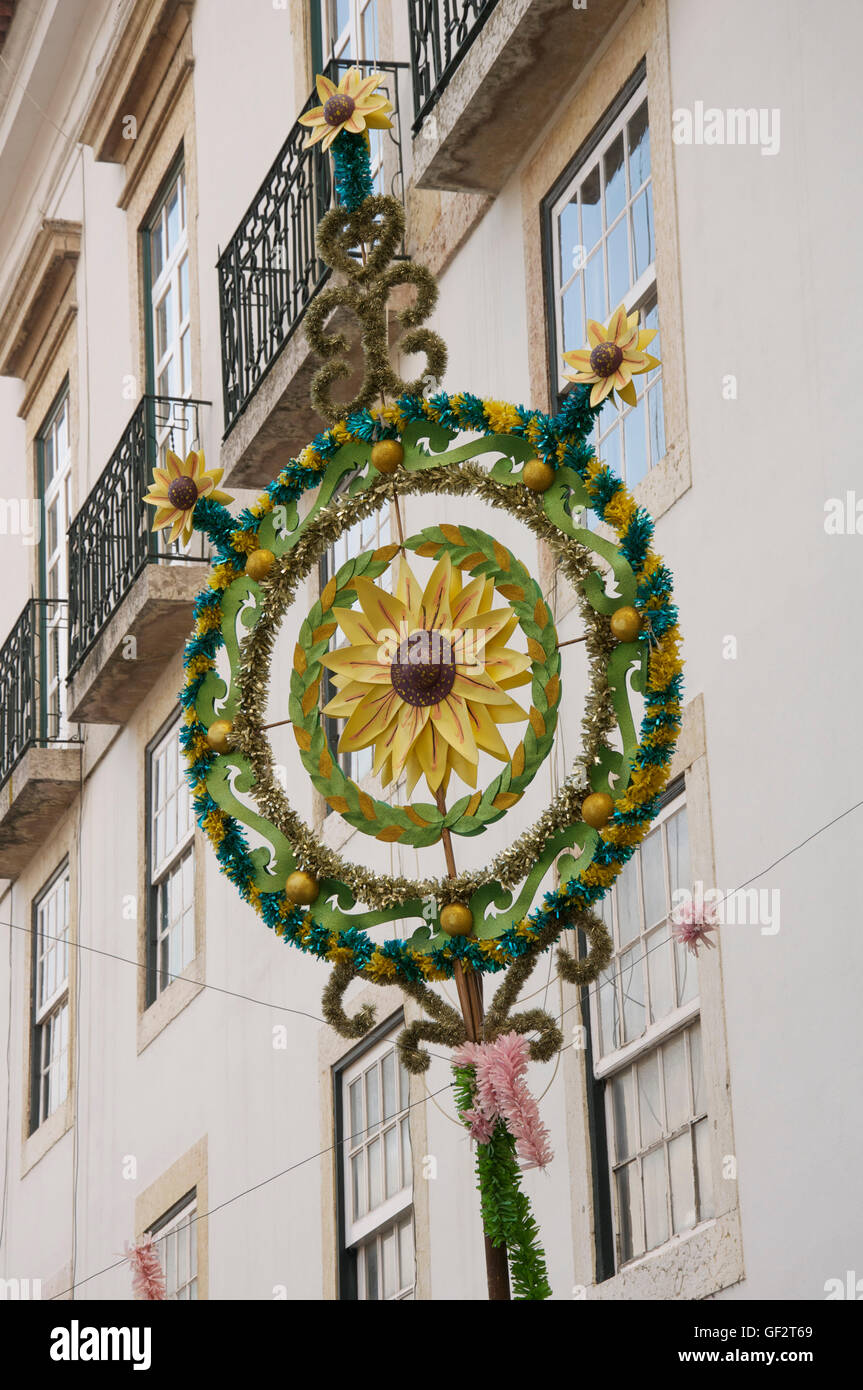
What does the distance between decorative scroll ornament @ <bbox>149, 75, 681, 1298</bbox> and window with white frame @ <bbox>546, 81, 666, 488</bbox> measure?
188 cm

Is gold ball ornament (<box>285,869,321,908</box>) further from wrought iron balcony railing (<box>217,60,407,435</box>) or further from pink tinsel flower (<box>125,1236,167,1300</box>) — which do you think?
wrought iron balcony railing (<box>217,60,407,435</box>)

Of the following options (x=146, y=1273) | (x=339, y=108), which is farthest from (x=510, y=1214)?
(x=339, y=108)

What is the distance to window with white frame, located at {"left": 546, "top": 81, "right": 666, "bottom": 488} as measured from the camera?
8047 millimetres

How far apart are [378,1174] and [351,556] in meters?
2.79

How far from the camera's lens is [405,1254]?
8984mm

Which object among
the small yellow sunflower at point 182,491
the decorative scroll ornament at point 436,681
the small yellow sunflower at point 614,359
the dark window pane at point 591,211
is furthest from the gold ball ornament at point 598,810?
the dark window pane at point 591,211

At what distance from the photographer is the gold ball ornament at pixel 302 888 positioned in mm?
5840

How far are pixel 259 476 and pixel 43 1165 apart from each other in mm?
5197

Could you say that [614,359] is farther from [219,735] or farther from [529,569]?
[529,569]

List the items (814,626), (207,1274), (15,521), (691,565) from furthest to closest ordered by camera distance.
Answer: (15,521) → (207,1274) → (691,565) → (814,626)

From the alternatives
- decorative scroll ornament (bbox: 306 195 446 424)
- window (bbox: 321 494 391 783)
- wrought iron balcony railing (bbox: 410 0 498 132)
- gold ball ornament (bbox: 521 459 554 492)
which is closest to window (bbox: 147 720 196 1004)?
window (bbox: 321 494 391 783)

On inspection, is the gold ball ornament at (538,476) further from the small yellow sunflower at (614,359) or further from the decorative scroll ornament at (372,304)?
the decorative scroll ornament at (372,304)
